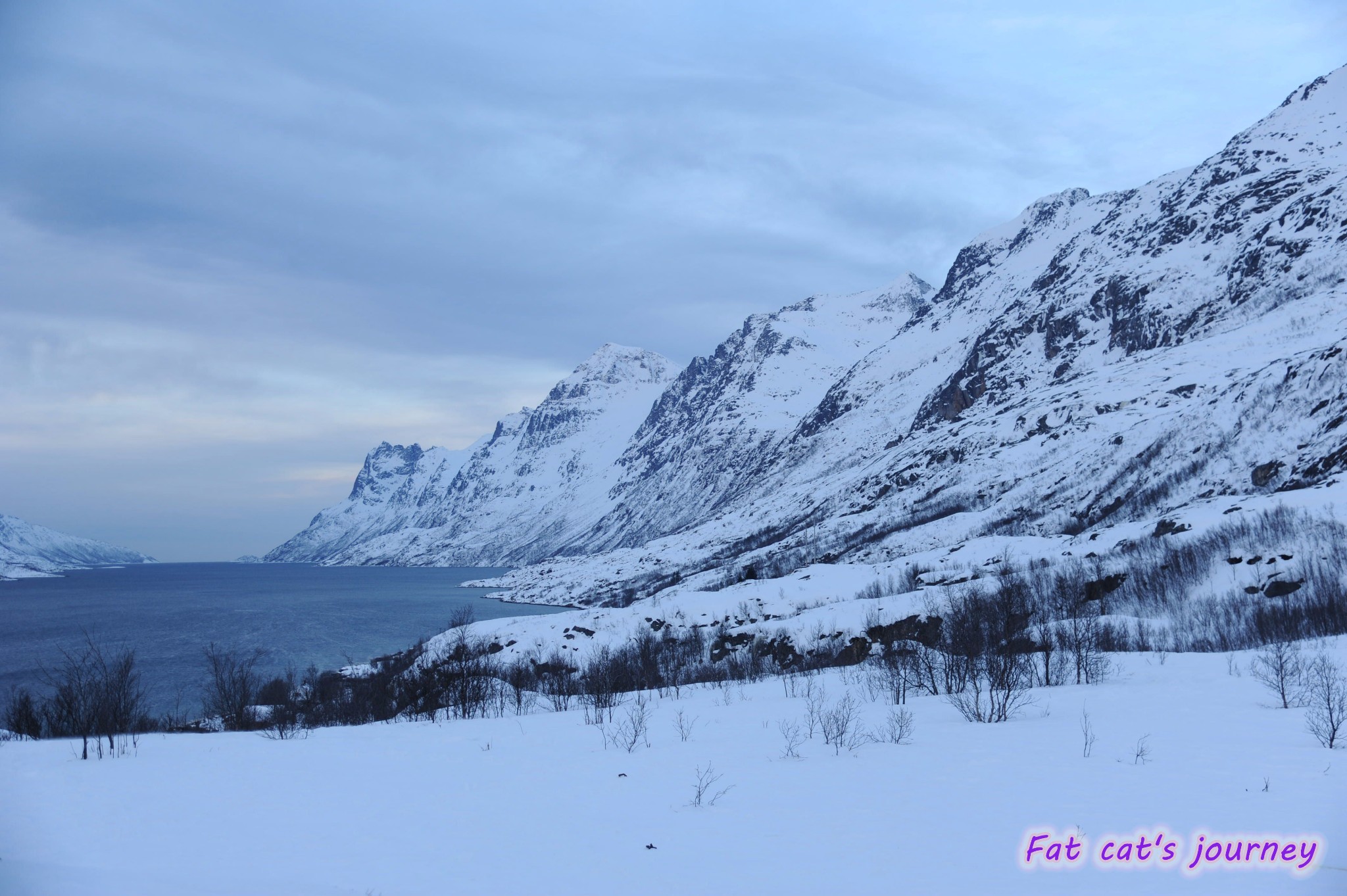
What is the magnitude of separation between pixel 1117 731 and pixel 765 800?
898cm

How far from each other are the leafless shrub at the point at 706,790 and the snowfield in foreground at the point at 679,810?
121 mm

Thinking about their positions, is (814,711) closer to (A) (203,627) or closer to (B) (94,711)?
(B) (94,711)

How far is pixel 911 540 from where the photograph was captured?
93.2 metres

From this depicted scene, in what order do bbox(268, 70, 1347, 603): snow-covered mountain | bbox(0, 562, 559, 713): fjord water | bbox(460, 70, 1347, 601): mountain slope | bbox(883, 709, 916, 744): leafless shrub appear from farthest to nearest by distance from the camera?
bbox(460, 70, 1347, 601): mountain slope → bbox(268, 70, 1347, 603): snow-covered mountain → bbox(0, 562, 559, 713): fjord water → bbox(883, 709, 916, 744): leafless shrub

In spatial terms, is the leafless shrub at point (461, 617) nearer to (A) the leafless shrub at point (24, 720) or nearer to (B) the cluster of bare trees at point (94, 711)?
(B) the cluster of bare trees at point (94, 711)

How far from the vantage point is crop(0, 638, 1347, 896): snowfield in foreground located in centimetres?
868

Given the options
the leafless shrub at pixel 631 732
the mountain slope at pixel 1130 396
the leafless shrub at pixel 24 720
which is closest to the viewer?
the leafless shrub at pixel 631 732

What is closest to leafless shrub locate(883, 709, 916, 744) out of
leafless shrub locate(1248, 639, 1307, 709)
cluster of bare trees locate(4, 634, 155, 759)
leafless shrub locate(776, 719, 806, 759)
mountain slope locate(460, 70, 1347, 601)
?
leafless shrub locate(776, 719, 806, 759)

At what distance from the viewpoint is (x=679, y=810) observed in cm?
1180

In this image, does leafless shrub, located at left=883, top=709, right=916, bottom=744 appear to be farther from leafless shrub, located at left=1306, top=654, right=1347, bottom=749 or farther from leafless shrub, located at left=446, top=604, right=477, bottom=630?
leafless shrub, located at left=446, top=604, right=477, bottom=630

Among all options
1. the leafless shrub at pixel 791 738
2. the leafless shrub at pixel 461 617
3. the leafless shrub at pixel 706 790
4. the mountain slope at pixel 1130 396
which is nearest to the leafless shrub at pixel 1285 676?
the leafless shrub at pixel 791 738

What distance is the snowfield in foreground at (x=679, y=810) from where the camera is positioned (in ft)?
28.5

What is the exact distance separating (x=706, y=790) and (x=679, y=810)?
1187 mm

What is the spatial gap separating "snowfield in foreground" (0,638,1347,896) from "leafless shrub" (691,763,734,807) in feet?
0.40
